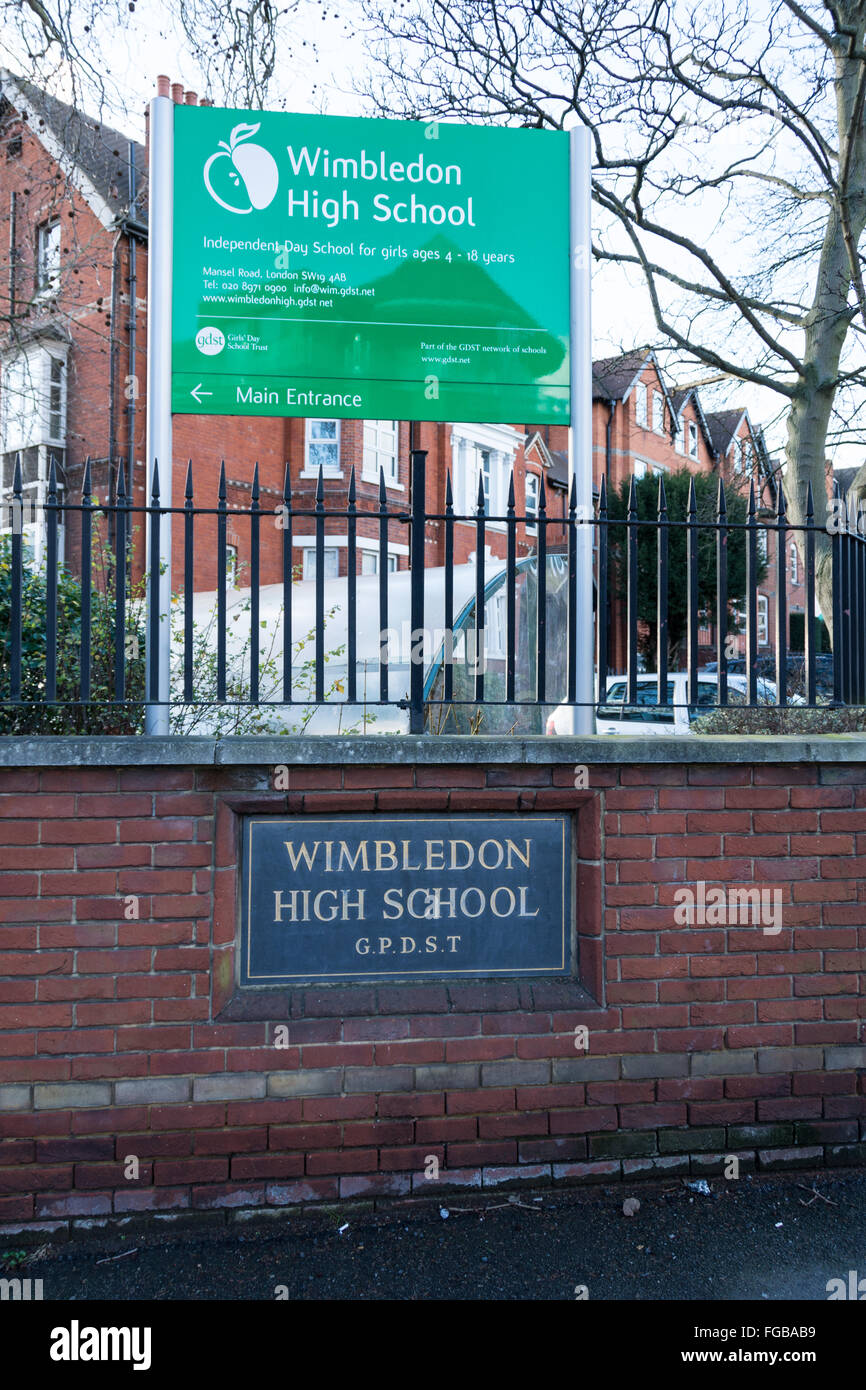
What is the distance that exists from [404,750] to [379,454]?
18.3m

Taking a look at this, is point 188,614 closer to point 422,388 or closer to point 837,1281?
point 422,388

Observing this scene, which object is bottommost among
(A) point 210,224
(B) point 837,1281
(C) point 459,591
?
(B) point 837,1281

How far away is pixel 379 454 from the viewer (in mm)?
20656

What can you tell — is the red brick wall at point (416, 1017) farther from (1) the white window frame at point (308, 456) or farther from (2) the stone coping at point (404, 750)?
(1) the white window frame at point (308, 456)

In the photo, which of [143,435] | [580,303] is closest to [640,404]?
[143,435]

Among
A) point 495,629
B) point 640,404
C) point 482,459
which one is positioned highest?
point 640,404

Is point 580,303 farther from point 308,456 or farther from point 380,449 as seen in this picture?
point 308,456

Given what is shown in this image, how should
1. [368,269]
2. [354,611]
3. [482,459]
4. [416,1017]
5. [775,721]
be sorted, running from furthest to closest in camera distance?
[482,459] → [775,721] → [368,269] → [354,611] → [416,1017]

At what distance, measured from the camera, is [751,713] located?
6039 mm

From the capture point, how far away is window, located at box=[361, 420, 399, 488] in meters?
20.5

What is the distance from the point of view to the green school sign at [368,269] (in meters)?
4.05

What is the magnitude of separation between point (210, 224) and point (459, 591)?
3853 mm

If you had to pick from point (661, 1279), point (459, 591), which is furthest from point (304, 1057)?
point (459, 591)

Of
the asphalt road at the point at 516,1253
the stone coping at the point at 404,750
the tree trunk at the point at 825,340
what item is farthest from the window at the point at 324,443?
the asphalt road at the point at 516,1253
